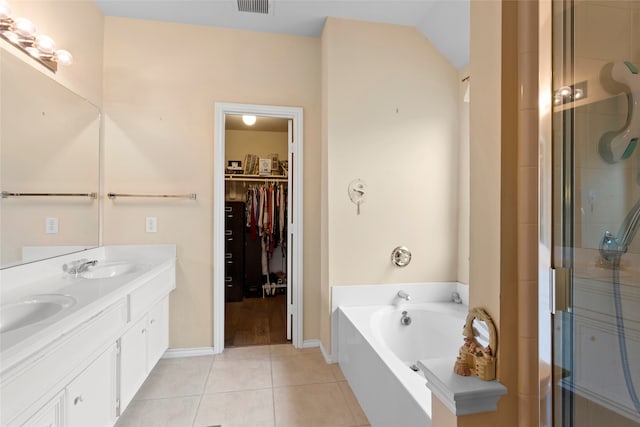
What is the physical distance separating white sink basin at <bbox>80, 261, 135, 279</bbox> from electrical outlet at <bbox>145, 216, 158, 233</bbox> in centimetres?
36

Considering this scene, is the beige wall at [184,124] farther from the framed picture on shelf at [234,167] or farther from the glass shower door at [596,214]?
the glass shower door at [596,214]

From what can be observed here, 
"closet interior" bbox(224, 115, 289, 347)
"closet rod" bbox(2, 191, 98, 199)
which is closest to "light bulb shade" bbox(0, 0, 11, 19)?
"closet rod" bbox(2, 191, 98, 199)

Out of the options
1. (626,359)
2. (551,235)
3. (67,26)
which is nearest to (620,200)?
(551,235)

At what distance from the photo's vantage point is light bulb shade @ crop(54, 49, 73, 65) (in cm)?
195

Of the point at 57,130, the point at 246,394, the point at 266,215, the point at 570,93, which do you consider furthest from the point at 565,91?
the point at 266,215

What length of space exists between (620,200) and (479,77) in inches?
20.8

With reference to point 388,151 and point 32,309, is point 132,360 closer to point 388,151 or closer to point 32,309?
point 32,309

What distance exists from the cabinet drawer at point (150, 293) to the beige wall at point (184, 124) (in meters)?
0.18

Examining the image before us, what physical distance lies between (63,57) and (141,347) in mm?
1931

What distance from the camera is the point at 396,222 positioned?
8.59ft

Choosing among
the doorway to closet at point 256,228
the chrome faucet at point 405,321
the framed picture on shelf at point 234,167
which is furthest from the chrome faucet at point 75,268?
the framed picture on shelf at point 234,167

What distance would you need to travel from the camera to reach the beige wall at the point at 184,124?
8.36 feet

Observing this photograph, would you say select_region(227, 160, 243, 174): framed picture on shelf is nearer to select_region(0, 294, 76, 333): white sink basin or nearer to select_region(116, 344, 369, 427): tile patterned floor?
select_region(116, 344, 369, 427): tile patterned floor

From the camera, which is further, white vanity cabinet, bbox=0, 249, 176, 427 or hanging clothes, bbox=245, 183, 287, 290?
hanging clothes, bbox=245, 183, 287, 290
